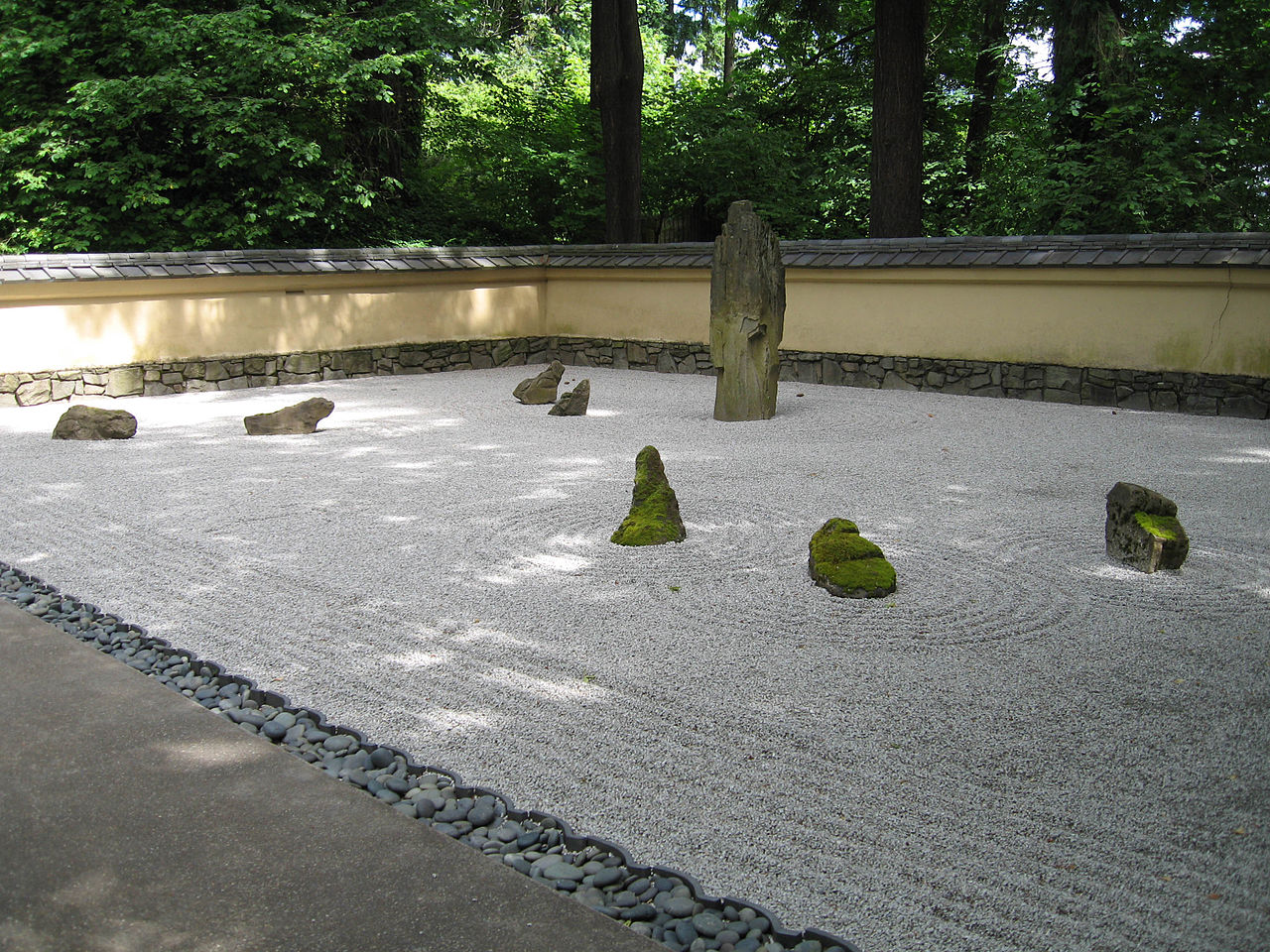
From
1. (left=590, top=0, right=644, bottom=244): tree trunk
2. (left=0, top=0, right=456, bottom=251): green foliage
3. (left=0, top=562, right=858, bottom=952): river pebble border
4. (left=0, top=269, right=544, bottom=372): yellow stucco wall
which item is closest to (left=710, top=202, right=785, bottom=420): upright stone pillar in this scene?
(left=0, top=269, right=544, bottom=372): yellow stucco wall

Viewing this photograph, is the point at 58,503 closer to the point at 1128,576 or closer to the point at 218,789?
the point at 218,789

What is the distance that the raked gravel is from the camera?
236 cm

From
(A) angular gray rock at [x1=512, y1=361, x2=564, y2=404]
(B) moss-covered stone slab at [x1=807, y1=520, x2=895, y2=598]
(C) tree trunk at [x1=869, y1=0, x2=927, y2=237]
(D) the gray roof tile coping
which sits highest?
(C) tree trunk at [x1=869, y1=0, x2=927, y2=237]

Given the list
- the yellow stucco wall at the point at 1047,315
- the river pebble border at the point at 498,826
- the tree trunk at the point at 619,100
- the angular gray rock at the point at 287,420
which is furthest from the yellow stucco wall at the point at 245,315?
the river pebble border at the point at 498,826

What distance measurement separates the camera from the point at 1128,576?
14.6 ft

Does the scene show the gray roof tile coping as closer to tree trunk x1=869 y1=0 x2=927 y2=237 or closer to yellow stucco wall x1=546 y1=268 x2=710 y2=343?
yellow stucco wall x1=546 y1=268 x2=710 y2=343

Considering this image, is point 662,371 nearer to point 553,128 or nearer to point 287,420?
point 287,420

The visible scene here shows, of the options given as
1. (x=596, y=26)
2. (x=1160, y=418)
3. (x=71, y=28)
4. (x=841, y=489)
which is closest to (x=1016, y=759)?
(x=841, y=489)

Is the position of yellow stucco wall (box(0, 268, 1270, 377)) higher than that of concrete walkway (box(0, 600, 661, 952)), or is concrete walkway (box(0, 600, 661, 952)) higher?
yellow stucco wall (box(0, 268, 1270, 377))

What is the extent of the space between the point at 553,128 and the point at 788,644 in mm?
14844

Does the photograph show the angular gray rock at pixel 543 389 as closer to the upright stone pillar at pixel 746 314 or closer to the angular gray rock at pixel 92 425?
the upright stone pillar at pixel 746 314

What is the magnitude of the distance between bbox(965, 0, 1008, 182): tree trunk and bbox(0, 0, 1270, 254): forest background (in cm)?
4

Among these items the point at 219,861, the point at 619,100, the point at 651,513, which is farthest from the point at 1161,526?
the point at 619,100

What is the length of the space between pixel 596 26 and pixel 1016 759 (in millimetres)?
12981
